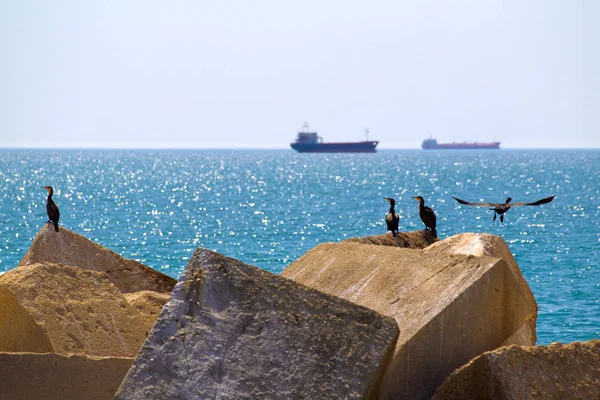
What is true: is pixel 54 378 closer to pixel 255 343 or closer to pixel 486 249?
pixel 255 343

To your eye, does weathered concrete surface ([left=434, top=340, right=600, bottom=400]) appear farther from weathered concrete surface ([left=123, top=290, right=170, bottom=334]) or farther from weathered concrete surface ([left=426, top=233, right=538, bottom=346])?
weathered concrete surface ([left=123, top=290, right=170, bottom=334])

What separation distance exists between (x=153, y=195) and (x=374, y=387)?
6357cm

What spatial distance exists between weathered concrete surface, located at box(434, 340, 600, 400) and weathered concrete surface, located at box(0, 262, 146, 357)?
2.13 meters

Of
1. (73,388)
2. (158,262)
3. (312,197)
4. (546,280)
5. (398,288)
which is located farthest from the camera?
(312,197)

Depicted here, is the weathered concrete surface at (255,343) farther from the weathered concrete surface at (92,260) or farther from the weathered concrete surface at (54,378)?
the weathered concrete surface at (92,260)

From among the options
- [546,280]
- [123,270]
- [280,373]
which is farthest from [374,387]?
[546,280]

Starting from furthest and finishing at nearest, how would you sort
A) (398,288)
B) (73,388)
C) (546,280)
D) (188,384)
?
(546,280)
(398,288)
(73,388)
(188,384)

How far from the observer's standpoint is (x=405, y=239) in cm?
986

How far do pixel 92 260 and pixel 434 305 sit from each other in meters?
3.52

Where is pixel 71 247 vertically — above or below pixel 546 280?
above

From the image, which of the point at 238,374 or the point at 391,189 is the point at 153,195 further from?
the point at 238,374

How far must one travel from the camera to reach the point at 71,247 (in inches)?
316

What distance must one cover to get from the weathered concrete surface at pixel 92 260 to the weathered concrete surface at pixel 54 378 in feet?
8.36

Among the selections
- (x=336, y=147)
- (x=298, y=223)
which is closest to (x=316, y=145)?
(x=336, y=147)
